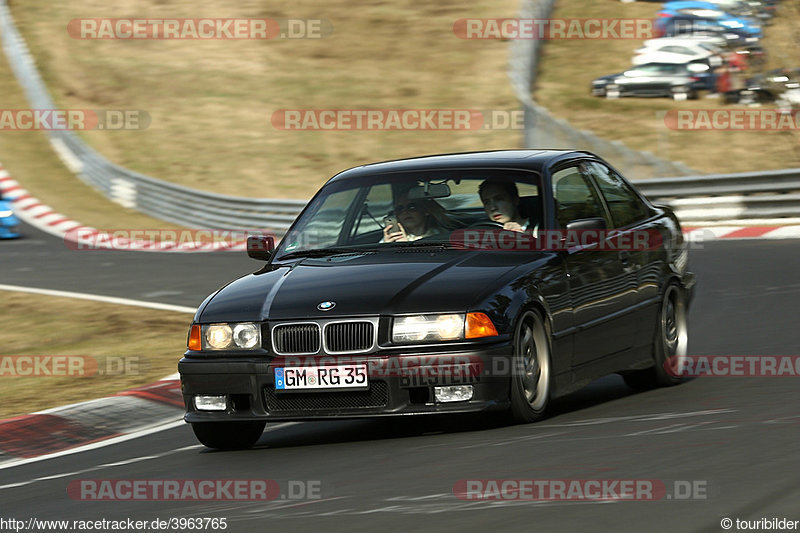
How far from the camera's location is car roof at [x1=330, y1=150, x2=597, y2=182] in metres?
8.29

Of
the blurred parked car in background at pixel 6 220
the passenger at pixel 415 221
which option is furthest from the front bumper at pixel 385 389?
the blurred parked car in background at pixel 6 220

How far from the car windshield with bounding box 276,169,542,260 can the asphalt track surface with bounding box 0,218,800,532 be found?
3.40 ft

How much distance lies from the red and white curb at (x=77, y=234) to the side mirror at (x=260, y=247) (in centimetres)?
1407

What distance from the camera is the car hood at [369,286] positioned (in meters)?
7.06

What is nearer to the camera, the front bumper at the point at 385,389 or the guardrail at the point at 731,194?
the front bumper at the point at 385,389
